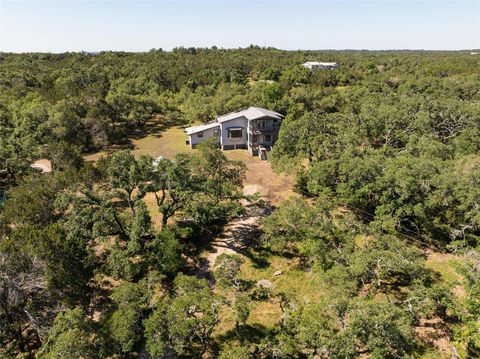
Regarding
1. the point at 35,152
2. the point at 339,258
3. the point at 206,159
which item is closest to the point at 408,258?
the point at 339,258

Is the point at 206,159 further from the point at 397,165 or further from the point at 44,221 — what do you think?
the point at 397,165

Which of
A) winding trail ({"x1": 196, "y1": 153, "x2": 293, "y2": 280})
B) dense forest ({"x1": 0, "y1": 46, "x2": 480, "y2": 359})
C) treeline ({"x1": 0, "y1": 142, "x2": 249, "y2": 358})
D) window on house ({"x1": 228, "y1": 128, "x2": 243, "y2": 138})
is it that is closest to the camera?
treeline ({"x1": 0, "y1": 142, "x2": 249, "y2": 358})

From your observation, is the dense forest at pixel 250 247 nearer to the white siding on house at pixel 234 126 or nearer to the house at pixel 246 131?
the house at pixel 246 131

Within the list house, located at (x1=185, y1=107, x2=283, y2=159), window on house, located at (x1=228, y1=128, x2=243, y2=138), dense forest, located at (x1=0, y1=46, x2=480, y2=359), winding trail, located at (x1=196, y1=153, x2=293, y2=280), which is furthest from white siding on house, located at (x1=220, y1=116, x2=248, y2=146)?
dense forest, located at (x1=0, y1=46, x2=480, y2=359)

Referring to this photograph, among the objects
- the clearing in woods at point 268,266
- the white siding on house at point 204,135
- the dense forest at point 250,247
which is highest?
the white siding on house at point 204,135

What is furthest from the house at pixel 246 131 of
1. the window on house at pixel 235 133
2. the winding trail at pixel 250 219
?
the winding trail at pixel 250 219

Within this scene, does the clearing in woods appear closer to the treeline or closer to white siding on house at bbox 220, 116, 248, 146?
the treeline
